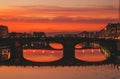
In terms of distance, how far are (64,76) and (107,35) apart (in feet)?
229

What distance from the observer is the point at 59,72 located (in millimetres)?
80250

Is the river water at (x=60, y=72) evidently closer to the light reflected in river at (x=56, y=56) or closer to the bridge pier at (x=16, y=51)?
the bridge pier at (x=16, y=51)

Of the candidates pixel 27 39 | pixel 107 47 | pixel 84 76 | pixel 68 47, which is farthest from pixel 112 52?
pixel 84 76

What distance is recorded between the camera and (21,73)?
7788 centimetres

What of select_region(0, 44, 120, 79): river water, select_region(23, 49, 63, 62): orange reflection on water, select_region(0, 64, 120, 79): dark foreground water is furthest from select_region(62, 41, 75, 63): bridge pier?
select_region(23, 49, 63, 62): orange reflection on water

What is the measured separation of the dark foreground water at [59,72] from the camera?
7344 cm

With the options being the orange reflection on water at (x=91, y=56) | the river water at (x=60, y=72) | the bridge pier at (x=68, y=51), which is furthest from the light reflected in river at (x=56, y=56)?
the river water at (x=60, y=72)

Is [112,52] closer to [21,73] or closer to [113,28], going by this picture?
[21,73]

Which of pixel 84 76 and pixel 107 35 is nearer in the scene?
pixel 84 76

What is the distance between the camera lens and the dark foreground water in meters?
Answer: 73.4

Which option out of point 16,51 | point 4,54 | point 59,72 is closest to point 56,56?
point 4,54

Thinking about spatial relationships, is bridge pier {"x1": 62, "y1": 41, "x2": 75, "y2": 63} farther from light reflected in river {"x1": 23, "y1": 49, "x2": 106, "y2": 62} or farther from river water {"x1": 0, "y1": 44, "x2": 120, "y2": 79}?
light reflected in river {"x1": 23, "y1": 49, "x2": 106, "y2": 62}

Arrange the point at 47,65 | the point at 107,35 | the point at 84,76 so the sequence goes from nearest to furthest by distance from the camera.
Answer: the point at 84,76 < the point at 47,65 < the point at 107,35

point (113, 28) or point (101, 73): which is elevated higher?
point (101, 73)
